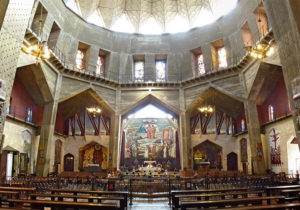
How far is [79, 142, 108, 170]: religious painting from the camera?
23734 mm

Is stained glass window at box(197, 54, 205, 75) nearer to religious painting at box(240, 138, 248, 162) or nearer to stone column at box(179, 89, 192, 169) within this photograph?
stone column at box(179, 89, 192, 169)

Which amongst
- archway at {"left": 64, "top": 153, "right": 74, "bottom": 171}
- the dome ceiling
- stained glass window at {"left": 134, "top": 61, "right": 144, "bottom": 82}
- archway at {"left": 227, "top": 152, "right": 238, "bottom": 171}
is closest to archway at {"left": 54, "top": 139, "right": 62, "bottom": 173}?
archway at {"left": 64, "top": 153, "right": 74, "bottom": 171}

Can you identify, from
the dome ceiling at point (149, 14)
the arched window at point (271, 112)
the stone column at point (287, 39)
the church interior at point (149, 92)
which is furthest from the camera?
the dome ceiling at point (149, 14)

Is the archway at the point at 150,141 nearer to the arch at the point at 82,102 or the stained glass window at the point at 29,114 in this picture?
the arch at the point at 82,102

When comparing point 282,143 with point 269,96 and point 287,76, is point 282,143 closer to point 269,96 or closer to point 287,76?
point 269,96

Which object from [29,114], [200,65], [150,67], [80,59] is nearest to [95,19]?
[80,59]

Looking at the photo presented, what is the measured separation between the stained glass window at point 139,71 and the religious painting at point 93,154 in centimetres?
781

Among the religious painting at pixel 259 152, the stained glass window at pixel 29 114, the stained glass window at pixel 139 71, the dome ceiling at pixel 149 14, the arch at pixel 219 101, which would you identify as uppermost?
the dome ceiling at pixel 149 14

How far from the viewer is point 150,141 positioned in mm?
27547

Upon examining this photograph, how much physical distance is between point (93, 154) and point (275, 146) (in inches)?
646

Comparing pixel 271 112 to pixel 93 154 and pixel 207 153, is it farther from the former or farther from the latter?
pixel 93 154

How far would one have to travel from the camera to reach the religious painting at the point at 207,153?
23.2m

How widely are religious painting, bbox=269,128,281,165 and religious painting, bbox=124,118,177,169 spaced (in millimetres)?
11992

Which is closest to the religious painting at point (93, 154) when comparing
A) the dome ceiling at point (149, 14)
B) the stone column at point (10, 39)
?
the dome ceiling at point (149, 14)
